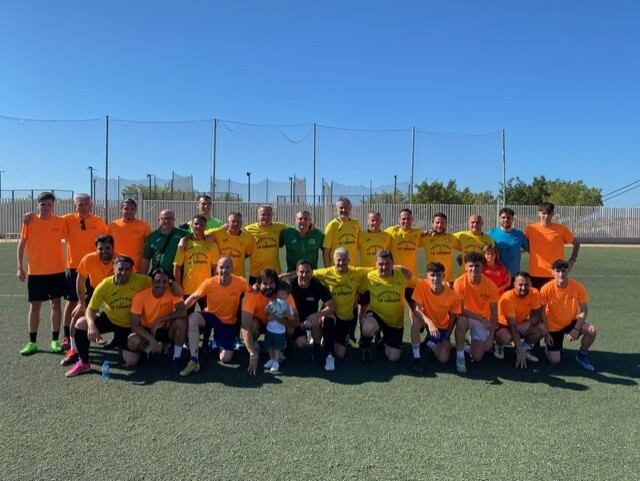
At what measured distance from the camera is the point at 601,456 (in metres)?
3.14

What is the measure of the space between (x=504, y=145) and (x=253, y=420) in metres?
22.8

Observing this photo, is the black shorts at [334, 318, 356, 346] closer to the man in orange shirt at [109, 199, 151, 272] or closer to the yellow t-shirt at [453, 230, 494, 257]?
the yellow t-shirt at [453, 230, 494, 257]

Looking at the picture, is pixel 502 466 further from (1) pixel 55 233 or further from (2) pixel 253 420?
(1) pixel 55 233

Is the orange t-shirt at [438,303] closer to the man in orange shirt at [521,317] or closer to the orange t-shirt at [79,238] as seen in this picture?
the man in orange shirt at [521,317]

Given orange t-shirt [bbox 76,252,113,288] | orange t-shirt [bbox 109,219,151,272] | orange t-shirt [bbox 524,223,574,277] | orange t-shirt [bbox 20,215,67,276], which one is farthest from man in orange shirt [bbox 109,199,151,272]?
orange t-shirt [bbox 524,223,574,277]

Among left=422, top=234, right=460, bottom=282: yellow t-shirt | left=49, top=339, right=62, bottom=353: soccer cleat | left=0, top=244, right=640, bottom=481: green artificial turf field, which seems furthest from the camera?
left=422, top=234, right=460, bottom=282: yellow t-shirt

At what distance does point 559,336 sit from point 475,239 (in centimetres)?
149

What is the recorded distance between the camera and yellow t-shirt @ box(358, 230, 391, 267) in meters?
6.21

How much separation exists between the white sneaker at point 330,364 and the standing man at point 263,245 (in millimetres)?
1508

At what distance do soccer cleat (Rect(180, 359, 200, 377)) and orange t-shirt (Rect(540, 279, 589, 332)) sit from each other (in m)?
3.74

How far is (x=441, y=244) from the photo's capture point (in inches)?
241

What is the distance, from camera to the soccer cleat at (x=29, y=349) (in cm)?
520

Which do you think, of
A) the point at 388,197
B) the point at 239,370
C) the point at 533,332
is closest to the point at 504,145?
the point at 388,197

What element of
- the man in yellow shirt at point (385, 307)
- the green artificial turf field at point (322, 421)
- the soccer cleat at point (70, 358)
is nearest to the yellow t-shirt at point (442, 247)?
the man in yellow shirt at point (385, 307)
